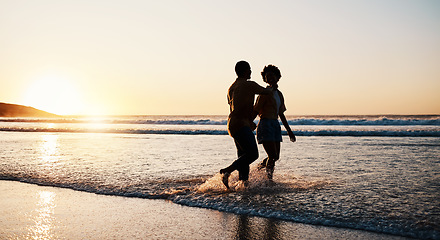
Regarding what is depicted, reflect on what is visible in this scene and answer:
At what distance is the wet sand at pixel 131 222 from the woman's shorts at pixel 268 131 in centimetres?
171

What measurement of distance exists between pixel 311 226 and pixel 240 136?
180cm

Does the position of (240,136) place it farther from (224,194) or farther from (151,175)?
(151,175)

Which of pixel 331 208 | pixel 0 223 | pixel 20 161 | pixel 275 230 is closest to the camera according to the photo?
pixel 275 230

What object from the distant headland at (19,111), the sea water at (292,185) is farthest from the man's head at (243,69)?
the distant headland at (19,111)

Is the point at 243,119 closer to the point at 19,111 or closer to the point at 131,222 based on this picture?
the point at 131,222

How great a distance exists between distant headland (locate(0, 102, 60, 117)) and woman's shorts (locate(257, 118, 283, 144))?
99884mm

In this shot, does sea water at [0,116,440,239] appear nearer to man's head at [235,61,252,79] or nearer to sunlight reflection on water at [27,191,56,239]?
sunlight reflection on water at [27,191,56,239]

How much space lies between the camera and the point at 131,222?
3629 millimetres

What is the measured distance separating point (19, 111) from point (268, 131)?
112 metres

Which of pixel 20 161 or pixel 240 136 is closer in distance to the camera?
pixel 240 136

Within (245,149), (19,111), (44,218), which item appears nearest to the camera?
(44,218)

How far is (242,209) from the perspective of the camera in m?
4.03

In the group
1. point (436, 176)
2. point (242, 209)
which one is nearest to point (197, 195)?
point (242, 209)

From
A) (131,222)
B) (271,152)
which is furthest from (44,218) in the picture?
(271,152)
